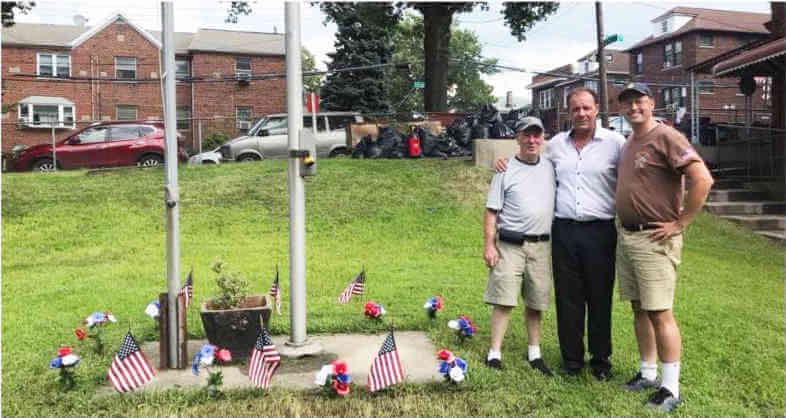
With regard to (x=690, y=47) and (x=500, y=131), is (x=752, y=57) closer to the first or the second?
(x=500, y=131)

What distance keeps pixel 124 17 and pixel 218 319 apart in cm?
3282

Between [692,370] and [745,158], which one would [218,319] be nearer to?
[692,370]

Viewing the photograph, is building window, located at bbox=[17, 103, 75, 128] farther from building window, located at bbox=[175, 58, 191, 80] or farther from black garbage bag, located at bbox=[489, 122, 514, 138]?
black garbage bag, located at bbox=[489, 122, 514, 138]

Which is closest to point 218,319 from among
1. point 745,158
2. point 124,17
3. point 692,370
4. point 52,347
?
point 52,347

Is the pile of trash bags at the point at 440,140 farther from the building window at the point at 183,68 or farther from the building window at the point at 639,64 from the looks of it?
the building window at the point at 639,64

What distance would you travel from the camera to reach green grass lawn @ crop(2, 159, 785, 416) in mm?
3768

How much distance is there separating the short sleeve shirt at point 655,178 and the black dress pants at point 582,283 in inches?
13.4

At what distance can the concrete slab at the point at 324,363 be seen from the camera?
13.0 ft

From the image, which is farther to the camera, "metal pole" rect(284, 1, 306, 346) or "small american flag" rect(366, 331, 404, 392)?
"metal pole" rect(284, 1, 306, 346)

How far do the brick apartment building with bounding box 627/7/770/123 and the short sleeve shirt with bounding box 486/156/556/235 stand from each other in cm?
3288

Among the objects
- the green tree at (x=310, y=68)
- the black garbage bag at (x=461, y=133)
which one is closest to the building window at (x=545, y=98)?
the green tree at (x=310, y=68)

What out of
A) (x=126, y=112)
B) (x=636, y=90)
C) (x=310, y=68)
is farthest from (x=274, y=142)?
(x=310, y=68)

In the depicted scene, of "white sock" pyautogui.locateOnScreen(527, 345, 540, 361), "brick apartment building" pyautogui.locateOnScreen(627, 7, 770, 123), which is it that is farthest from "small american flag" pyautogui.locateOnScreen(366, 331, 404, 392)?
"brick apartment building" pyautogui.locateOnScreen(627, 7, 770, 123)

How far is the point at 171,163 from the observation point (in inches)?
167
